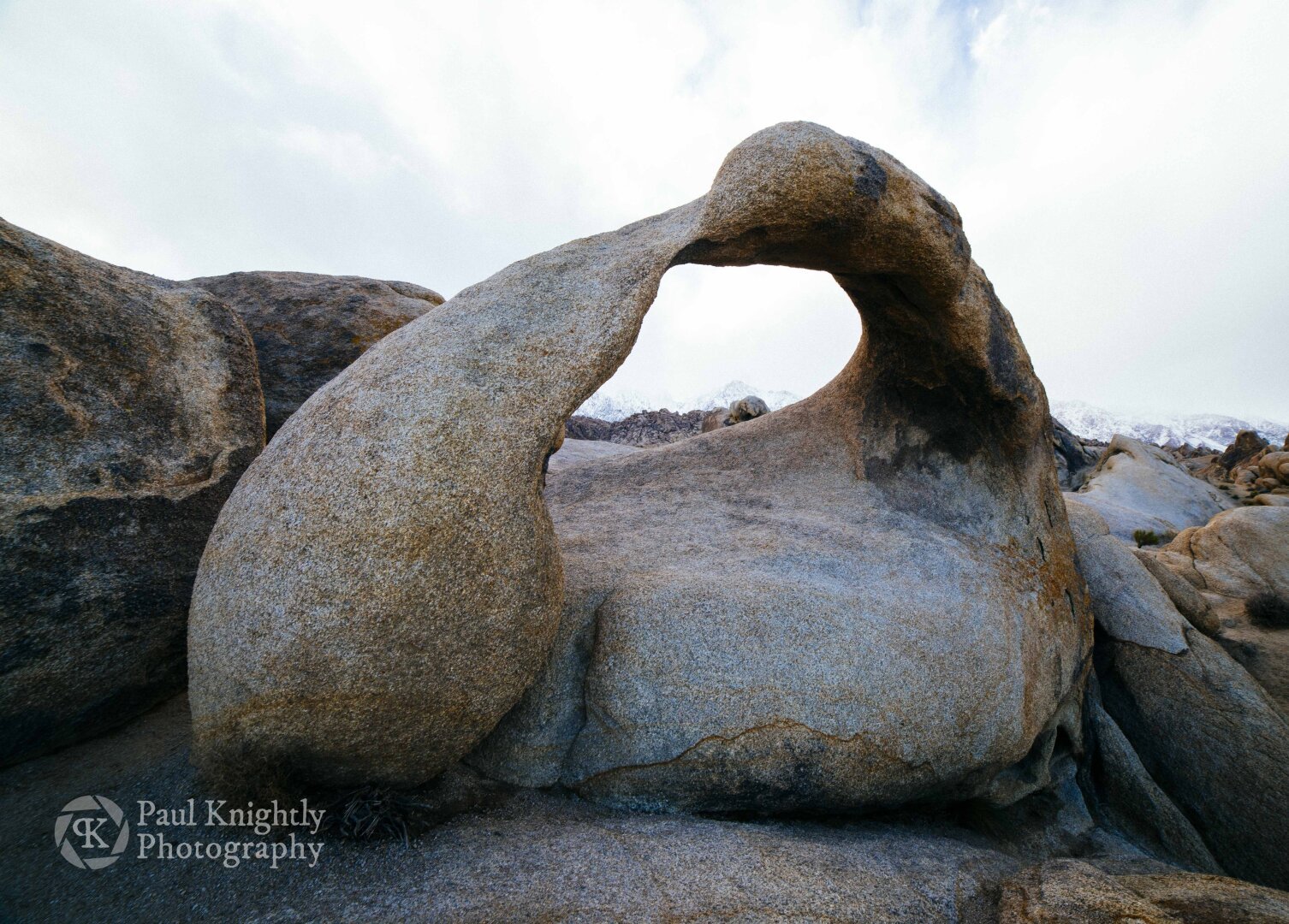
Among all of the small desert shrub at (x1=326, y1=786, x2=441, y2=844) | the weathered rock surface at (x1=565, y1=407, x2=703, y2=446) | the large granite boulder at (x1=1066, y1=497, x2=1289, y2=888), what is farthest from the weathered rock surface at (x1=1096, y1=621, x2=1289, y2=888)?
the weathered rock surface at (x1=565, y1=407, x2=703, y2=446)

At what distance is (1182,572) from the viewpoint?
22.6 ft

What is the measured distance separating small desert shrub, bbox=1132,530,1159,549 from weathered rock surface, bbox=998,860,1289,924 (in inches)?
401

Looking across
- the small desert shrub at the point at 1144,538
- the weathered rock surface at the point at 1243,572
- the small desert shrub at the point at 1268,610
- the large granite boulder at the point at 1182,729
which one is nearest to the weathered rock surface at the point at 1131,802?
the large granite boulder at the point at 1182,729

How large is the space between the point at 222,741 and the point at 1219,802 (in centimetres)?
590

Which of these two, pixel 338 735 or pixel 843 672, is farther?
pixel 843 672

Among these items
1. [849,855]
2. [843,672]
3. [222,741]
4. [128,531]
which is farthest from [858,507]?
[128,531]

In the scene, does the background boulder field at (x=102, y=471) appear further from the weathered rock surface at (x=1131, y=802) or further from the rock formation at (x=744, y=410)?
the rock formation at (x=744, y=410)

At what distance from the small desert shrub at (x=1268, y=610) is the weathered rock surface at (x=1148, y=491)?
5.51 meters

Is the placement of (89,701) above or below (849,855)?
above

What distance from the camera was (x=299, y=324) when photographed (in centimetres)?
516

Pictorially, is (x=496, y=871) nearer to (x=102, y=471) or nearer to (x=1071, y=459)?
(x=102, y=471)

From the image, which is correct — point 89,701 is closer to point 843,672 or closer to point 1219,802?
point 843,672

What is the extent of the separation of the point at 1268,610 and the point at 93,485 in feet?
30.2

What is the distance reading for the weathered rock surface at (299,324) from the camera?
502 cm
